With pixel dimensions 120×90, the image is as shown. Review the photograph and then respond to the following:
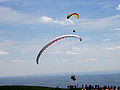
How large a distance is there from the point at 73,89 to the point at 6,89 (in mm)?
11929

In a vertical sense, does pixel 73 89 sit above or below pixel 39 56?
below

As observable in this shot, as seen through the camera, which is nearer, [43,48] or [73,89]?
[43,48]

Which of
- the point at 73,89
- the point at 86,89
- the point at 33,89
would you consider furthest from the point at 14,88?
the point at 86,89

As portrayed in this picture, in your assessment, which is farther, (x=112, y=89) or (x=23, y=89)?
(x=23, y=89)

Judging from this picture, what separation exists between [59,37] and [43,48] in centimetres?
333

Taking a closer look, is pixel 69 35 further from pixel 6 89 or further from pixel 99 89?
pixel 6 89

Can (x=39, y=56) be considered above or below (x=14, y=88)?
above

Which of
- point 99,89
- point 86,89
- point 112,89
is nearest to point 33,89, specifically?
point 86,89

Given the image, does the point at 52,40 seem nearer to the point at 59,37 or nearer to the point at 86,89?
the point at 59,37

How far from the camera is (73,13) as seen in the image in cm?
2869

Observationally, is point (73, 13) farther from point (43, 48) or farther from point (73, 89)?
point (73, 89)

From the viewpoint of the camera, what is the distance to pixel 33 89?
3005 cm

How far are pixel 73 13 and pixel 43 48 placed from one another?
25.4 ft

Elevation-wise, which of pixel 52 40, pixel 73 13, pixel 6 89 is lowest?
pixel 6 89
